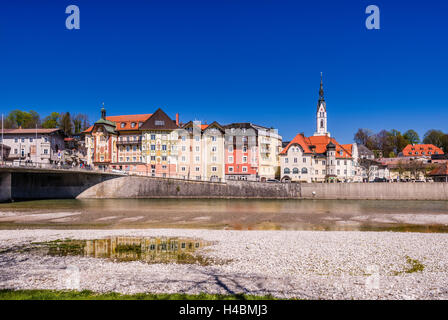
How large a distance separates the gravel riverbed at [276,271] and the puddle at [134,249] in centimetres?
75

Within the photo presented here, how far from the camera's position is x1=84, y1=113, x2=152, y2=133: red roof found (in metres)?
80.1

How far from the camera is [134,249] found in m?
16.9

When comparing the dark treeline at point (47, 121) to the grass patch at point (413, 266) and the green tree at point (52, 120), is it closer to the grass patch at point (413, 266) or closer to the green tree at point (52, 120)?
the green tree at point (52, 120)

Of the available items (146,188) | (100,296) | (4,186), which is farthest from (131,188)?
(100,296)

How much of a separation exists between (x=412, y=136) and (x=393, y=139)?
9.48 metres

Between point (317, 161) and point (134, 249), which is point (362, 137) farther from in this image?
point (134, 249)

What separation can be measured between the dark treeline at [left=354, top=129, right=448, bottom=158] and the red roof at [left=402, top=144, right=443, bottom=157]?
10174 mm

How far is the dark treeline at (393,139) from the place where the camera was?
13175 centimetres

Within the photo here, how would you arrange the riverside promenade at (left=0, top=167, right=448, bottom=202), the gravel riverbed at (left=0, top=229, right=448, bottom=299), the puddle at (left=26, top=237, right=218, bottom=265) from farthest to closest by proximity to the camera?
the riverside promenade at (left=0, top=167, right=448, bottom=202) < the puddle at (left=26, top=237, right=218, bottom=265) < the gravel riverbed at (left=0, top=229, right=448, bottom=299)

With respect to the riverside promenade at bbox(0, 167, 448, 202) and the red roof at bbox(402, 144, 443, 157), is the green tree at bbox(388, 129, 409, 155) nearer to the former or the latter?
the red roof at bbox(402, 144, 443, 157)

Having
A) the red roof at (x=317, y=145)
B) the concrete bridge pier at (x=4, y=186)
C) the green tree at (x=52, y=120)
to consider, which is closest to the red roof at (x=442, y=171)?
the red roof at (x=317, y=145)

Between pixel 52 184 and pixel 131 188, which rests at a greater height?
pixel 52 184

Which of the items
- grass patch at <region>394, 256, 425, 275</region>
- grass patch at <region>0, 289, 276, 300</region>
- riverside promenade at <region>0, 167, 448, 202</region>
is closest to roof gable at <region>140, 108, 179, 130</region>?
riverside promenade at <region>0, 167, 448, 202</region>
